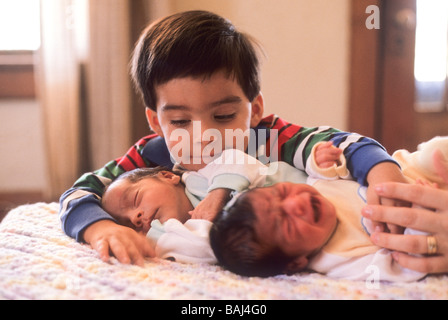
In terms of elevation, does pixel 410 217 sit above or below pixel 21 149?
above

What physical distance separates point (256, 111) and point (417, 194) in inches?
18.9

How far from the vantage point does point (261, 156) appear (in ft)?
2.95

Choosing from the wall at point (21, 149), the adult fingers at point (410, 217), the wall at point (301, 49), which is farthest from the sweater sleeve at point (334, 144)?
the wall at point (21, 149)

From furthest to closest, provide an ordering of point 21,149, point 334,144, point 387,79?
point 21,149, point 387,79, point 334,144

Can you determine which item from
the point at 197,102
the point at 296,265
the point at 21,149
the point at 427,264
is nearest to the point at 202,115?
the point at 197,102

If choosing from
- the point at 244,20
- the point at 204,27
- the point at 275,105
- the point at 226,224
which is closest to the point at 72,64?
the point at 244,20

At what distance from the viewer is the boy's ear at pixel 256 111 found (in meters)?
0.99

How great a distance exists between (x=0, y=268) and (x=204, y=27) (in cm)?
62

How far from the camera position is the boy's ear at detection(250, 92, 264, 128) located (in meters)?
0.99

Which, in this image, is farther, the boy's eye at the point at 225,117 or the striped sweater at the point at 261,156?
the boy's eye at the point at 225,117

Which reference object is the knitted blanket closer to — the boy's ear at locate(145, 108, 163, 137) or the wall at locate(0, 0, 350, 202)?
the boy's ear at locate(145, 108, 163, 137)

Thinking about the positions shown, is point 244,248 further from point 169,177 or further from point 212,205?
point 169,177

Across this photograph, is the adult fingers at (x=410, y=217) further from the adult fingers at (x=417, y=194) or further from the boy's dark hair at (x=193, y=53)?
the boy's dark hair at (x=193, y=53)

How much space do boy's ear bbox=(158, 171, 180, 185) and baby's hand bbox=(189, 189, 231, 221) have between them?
137 millimetres
